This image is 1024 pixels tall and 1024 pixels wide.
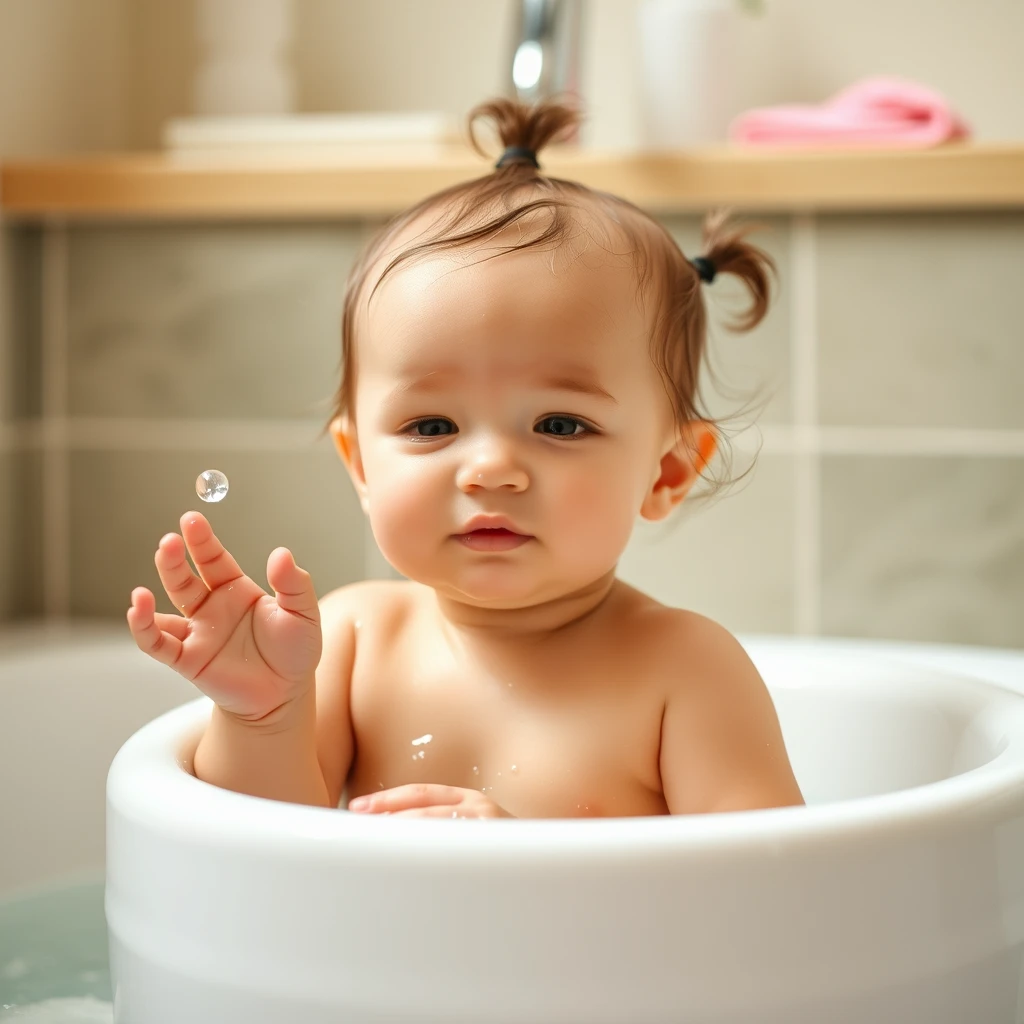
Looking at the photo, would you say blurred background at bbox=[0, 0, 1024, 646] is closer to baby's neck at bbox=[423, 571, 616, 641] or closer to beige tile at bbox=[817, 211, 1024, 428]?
beige tile at bbox=[817, 211, 1024, 428]

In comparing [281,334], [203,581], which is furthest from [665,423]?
[281,334]

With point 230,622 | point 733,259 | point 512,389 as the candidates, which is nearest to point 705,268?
point 733,259

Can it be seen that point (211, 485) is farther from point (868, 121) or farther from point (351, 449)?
point (868, 121)

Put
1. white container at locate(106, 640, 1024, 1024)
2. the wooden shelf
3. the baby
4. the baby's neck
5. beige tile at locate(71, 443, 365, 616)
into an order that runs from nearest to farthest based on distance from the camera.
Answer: white container at locate(106, 640, 1024, 1024) → the baby → the baby's neck → the wooden shelf → beige tile at locate(71, 443, 365, 616)

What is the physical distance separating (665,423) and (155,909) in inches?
18.1

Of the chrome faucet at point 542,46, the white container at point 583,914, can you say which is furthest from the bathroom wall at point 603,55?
the white container at point 583,914

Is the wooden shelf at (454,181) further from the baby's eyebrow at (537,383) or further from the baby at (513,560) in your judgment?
the baby's eyebrow at (537,383)

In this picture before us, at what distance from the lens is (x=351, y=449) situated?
3.26 ft

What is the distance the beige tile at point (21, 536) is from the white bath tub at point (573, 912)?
3.36ft

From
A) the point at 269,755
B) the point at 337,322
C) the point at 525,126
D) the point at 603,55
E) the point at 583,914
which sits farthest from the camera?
the point at 603,55

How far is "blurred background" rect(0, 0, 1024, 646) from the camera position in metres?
1.46

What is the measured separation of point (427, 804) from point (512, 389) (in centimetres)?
26

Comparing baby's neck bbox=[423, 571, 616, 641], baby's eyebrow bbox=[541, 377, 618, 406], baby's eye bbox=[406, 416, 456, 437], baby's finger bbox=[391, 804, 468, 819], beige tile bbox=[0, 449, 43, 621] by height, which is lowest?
beige tile bbox=[0, 449, 43, 621]

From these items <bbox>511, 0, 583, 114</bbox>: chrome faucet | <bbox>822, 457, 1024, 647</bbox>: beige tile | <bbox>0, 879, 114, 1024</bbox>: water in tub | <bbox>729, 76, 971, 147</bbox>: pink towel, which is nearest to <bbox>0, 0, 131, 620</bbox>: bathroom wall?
<bbox>0, 879, 114, 1024</bbox>: water in tub
